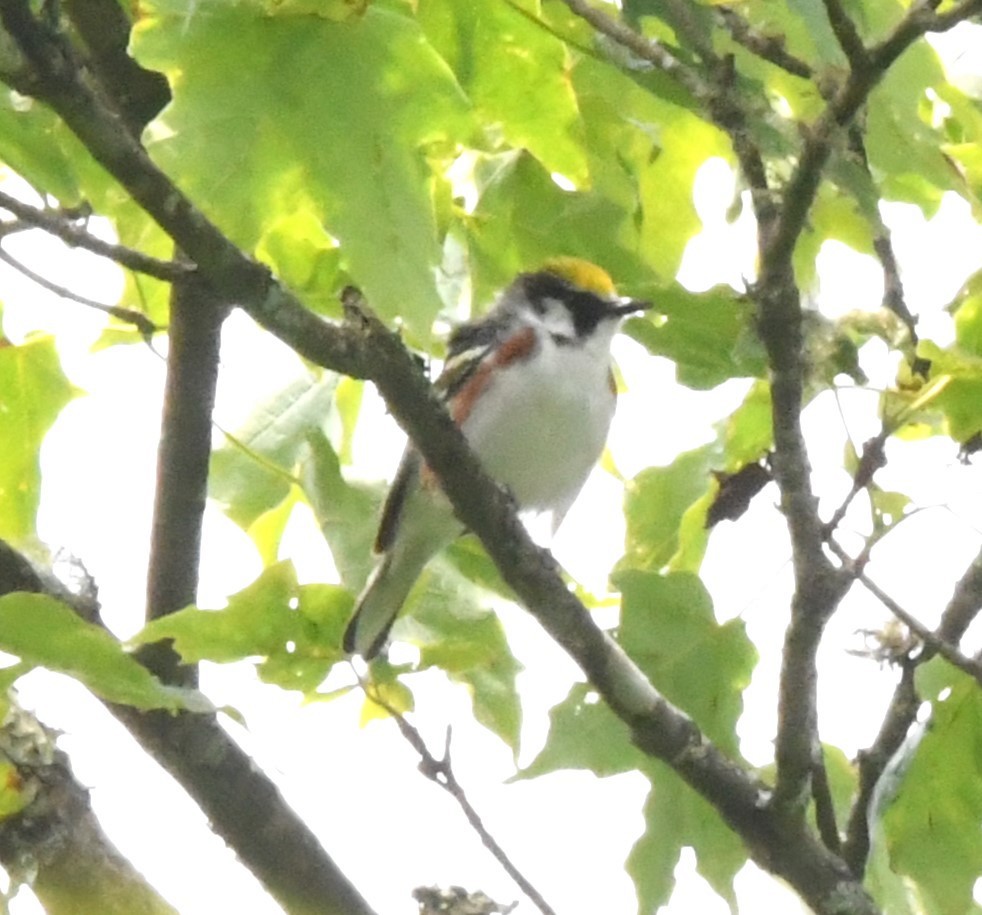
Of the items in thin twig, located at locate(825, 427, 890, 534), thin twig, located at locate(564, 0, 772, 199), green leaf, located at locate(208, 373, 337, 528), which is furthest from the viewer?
green leaf, located at locate(208, 373, 337, 528)

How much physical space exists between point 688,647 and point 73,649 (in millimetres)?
744

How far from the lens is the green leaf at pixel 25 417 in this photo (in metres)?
1.80

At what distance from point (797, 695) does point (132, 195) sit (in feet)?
2.64

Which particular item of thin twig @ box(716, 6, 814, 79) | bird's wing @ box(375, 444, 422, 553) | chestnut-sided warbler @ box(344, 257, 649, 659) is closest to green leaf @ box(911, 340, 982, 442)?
thin twig @ box(716, 6, 814, 79)

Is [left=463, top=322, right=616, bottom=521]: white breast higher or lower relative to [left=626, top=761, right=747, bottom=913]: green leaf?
higher

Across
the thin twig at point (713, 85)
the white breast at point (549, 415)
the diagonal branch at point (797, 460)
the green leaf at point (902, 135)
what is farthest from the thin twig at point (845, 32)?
the white breast at point (549, 415)

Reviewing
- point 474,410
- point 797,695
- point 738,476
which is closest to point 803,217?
point 738,476

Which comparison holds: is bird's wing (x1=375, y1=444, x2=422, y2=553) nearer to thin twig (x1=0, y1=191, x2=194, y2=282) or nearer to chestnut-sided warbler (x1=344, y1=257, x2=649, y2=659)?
chestnut-sided warbler (x1=344, y1=257, x2=649, y2=659)

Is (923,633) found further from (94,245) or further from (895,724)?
(94,245)

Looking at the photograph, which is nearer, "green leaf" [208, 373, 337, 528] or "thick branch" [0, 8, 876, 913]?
"thick branch" [0, 8, 876, 913]

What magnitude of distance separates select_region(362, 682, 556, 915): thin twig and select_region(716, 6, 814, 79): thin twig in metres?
0.69

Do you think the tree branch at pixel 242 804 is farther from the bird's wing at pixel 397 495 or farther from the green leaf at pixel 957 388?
the green leaf at pixel 957 388

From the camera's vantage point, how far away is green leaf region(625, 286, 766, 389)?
4.82 ft

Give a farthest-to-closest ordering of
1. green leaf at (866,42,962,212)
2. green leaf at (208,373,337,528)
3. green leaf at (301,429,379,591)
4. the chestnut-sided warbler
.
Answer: the chestnut-sided warbler → green leaf at (208,373,337,528) → green leaf at (301,429,379,591) → green leaf at (866,42,962,212)
